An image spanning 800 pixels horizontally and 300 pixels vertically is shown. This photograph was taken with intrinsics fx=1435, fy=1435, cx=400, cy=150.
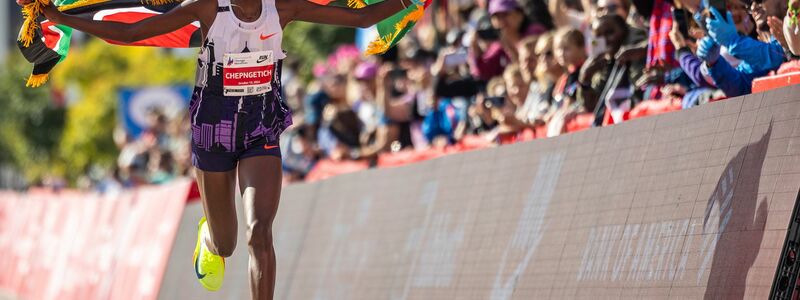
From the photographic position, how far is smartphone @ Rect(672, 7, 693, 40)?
8.76 metres

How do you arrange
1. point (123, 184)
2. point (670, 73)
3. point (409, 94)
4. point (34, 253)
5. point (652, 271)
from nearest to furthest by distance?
point (652, 271), point (670, 73), point (409, 94), point (34, 253), point (123, 184)

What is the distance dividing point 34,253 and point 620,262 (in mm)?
15239

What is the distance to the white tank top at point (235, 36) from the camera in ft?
24.5

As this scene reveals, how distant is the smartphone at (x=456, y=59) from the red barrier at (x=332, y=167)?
1194 mm

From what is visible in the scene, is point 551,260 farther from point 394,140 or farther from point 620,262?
point 394,140

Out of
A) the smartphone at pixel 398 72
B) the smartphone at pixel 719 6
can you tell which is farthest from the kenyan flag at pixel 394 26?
the smartphone at pixel 398 72

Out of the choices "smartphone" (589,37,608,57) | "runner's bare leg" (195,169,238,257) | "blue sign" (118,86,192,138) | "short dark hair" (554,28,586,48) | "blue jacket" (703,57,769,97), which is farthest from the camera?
"blue sign" (118,86,192,138)

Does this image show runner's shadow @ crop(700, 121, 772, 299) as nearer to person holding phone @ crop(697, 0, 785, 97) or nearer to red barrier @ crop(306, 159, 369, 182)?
person holding phone @ crop(697, 0, 785, 97)

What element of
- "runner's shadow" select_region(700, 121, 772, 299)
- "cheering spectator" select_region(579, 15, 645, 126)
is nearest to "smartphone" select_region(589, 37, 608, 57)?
"cheering spectator" select_region(579, 15, 645, 126)

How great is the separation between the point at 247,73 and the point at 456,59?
223 inches

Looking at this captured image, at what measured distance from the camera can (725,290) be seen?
593 centimetres

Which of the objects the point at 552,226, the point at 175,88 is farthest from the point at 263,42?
the point at 175,88

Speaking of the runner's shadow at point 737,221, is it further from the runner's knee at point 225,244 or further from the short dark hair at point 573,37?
the short dark hair at point 573,37

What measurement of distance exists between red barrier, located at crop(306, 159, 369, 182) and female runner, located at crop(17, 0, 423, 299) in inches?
191
